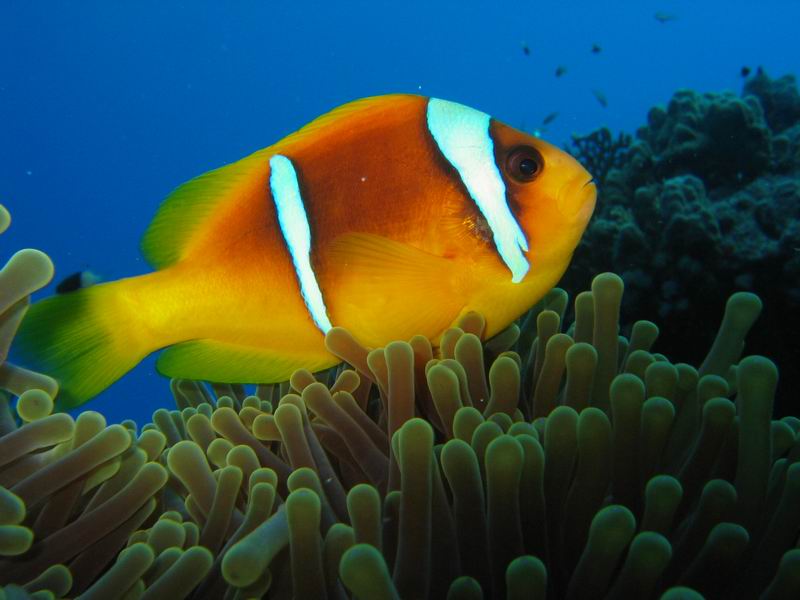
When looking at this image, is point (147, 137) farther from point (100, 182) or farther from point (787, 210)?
point (787, 210)

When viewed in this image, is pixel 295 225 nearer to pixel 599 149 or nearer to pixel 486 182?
pixel 486 182

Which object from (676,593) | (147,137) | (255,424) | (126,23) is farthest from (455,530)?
(147,137)

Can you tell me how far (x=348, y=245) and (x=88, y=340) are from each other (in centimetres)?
58

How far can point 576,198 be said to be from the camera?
3.91 feet

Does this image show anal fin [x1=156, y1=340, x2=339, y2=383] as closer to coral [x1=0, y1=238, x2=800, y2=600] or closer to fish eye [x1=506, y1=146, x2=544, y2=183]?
coral [x1=0, y1=238, x2=800, y2=600]

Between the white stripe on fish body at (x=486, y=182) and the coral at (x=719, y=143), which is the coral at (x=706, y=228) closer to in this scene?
the coral at (x=719, y=143)

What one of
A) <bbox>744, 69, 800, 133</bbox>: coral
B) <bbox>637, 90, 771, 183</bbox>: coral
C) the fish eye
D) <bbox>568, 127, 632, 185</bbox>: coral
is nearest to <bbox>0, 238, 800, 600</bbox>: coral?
the fish eye

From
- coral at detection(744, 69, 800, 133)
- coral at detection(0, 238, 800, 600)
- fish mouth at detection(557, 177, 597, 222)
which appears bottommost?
coral at detection(0, 238, 800, 600)

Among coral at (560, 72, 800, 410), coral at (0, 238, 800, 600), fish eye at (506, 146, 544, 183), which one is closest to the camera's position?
coral at (0, 238, 800, 600)

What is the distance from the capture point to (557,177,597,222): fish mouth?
3.90 ft

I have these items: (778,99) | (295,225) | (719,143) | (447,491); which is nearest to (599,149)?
(778,99)

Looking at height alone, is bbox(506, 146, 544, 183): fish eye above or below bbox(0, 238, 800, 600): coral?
above

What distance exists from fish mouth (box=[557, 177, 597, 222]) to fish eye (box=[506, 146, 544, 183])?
6 cm

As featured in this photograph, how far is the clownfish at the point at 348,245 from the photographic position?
1.19m
